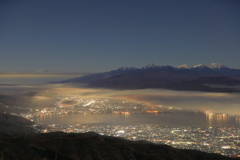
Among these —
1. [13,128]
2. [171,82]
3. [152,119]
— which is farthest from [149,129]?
[171,82]

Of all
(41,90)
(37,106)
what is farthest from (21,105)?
(41,90)

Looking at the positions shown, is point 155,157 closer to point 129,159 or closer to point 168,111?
point 129,159

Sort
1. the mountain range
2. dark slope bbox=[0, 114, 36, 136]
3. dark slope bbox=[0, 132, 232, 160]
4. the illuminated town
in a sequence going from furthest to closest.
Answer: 1. the mountain range
2. the illuminated town
3. dark slope bbox=[0, 114, 36, 136]
4. dark slope bbox=[0, 132, 232, 160]

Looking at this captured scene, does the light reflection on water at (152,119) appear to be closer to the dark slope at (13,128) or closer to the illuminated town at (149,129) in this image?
the illuminated town at (149,129)

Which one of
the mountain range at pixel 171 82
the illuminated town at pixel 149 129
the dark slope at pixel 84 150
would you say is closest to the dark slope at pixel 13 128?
the illuminated town at pixel 149 129

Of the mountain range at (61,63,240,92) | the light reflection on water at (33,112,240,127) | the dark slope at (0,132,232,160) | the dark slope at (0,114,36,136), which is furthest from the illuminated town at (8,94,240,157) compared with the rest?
the mountain range at (61,63,240,92)

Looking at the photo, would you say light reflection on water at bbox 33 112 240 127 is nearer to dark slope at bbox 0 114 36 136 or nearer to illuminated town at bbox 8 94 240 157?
illuminated town at bbox 8 94 240 157
